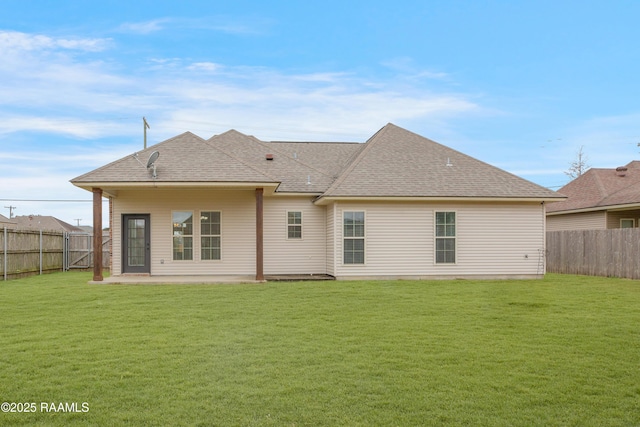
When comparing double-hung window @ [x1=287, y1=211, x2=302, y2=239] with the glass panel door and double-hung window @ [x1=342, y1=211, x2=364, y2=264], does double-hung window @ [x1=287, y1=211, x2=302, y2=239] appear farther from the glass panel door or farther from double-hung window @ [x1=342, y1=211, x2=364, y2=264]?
the glass panel door

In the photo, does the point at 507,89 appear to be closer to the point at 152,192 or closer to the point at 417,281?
the point at 417,281

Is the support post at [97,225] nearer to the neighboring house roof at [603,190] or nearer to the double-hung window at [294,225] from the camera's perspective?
the double-hung window at [294,225]

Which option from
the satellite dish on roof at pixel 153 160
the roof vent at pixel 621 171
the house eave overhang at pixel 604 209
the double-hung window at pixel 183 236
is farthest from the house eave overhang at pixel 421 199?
the roof vent at pixel 621 171

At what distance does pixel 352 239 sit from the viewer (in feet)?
55.6

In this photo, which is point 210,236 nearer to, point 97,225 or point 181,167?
point 181,167

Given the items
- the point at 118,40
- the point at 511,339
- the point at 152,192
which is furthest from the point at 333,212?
the point at 511,339

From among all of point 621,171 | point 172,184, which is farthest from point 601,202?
point 172,184

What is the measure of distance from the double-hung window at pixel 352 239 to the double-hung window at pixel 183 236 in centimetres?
501

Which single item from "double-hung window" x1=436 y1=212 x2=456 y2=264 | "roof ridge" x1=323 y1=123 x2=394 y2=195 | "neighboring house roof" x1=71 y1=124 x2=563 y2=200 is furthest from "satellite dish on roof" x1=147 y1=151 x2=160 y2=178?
"double-hung window" x1=436 y1=212 x2=456 y2=264

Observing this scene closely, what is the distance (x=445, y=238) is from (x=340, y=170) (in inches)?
201

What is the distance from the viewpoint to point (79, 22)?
15312mm

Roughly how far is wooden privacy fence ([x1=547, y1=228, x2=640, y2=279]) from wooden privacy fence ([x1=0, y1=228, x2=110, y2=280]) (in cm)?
1921

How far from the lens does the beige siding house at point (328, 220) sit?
1686 cm

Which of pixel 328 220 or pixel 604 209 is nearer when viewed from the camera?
pixel 328 220
